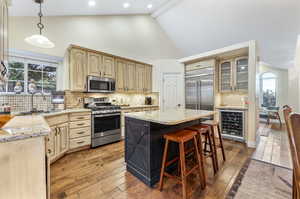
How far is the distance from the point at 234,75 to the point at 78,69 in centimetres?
439

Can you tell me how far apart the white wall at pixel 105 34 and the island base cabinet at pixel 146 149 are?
2.82 m

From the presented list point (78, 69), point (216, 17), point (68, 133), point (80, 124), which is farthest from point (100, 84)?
point (216, 17)

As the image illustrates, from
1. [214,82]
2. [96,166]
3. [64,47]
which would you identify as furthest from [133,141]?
[214,82]

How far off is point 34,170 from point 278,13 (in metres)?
5.04

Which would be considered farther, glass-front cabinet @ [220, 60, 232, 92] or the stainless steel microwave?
glass-front cabinet @ [220, 60, 232, 92]

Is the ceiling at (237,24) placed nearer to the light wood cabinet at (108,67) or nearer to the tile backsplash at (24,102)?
the light wood cabinet at (108,67)

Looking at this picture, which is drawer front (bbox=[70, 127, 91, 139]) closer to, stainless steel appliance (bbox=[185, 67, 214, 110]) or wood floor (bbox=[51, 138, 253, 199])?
wood floor (bbox=[51, 138, 253, 199])

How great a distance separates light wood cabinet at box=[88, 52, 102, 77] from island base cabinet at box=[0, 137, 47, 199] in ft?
9.04

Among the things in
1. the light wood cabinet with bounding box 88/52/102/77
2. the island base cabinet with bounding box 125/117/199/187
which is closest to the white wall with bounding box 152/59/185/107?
the light wood cabinet with bounding box 88/52/102/77

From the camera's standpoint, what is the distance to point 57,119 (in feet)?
8.18

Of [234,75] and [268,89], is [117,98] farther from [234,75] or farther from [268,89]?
[268,89]

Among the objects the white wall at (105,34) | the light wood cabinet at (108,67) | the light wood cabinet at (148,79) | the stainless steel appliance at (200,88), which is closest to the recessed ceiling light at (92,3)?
the white wall at (105,34)

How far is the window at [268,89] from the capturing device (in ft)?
22.2

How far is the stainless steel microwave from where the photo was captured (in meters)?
3.40
